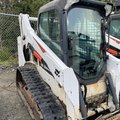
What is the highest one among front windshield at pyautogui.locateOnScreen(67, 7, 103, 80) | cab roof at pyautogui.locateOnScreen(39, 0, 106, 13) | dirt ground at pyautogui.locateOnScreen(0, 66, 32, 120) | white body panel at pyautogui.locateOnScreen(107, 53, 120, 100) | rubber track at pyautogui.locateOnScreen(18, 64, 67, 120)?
cab roof at pyautogui.locateOnScreen(39, 0, 106, 13)

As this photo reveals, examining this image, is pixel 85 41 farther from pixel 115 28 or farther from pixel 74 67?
pixel 115 28

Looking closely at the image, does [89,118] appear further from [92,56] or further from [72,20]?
[72,20]

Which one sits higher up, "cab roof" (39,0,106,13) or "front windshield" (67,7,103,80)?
"cab roof" (39,0,106,13)

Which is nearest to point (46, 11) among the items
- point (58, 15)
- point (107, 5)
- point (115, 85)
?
point (58, 15)

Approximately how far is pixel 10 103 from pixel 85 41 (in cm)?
255

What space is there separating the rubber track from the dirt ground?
878 millimetres

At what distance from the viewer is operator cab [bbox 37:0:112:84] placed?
3.91m

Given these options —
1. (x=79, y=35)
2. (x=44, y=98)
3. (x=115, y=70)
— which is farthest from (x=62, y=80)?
(x=115, y=70)

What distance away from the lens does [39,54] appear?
4637mm

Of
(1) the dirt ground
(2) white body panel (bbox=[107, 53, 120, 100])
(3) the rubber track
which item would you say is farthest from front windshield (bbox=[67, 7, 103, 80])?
(1) the dirt ground

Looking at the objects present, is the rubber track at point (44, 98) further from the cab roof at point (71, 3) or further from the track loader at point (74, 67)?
the cab roof at point (71, 3)

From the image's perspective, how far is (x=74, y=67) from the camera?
403 centimetres

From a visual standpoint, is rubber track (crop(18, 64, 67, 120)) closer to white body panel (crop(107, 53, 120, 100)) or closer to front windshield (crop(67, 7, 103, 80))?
front windshield (crop(67, 7, 103, 80))

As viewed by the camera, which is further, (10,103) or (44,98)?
(10,103)
